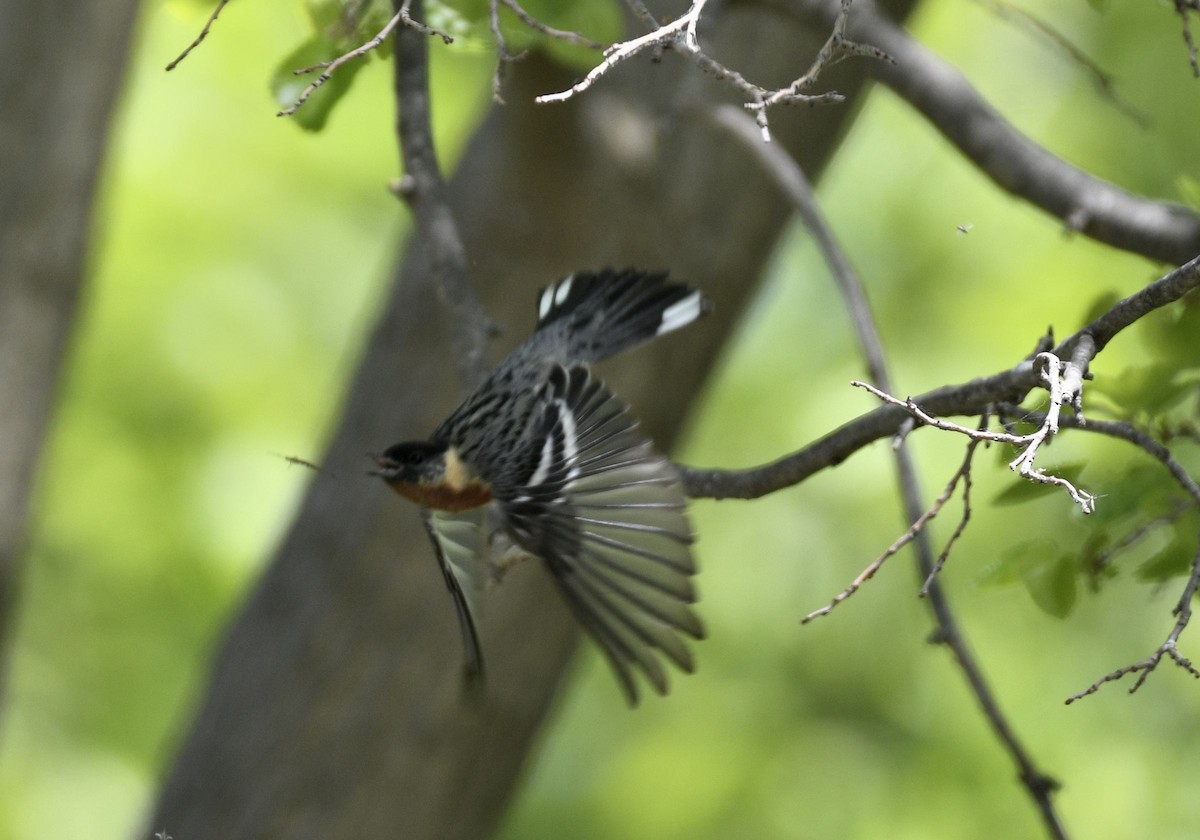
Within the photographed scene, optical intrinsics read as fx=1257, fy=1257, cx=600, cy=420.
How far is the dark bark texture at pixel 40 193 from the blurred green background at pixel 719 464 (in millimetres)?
2347

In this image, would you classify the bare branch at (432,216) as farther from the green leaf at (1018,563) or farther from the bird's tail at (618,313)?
the green leaf at (1018,563)

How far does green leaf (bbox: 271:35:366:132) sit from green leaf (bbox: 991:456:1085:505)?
133 centimetres

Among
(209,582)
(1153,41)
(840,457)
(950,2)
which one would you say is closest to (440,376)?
(840,457)

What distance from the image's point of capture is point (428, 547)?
3.66 metres

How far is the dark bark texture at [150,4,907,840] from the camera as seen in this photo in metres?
3.63

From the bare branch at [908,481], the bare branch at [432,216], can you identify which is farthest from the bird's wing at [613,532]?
the bare branch at [908,481]

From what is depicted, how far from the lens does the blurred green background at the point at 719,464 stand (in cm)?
620

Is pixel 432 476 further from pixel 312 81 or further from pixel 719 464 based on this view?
pixel 719 464

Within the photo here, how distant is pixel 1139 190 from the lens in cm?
604

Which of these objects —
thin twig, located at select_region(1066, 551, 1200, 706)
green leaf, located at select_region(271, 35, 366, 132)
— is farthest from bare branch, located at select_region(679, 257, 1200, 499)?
green leaf, located at select_region(271, 35, 366, 132)

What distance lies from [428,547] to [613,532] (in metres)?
1.39

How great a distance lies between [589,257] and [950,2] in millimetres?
4672

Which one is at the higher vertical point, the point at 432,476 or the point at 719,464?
the point at 432,476

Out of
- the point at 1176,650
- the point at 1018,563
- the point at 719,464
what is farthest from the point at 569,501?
the point at 719,464
